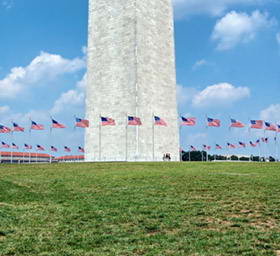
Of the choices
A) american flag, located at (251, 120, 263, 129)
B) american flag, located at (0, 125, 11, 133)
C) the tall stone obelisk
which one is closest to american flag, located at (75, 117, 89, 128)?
the tall stone obelisk

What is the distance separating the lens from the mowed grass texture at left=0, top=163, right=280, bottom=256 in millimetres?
8555

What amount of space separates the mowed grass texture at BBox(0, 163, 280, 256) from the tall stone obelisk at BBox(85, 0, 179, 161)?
32.9 meters

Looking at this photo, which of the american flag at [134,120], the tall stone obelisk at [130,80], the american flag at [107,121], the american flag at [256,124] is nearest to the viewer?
the american flag at [134,120]

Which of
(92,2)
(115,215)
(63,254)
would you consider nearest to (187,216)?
(115,215)

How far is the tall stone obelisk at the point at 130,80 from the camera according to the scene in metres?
51.0

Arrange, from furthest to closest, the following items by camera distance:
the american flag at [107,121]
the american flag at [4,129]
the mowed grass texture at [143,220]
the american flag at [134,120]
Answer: the american flag at [4,129]
the american flag at [107,121]
the american flag at [134,120]
the mowed grass texture at [143,220]

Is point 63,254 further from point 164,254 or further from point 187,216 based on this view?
point 187,216

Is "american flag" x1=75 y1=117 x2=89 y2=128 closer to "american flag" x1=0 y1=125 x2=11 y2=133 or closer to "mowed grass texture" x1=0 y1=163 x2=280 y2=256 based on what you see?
"american flag" x1=0 y1=125 x2=11 y2=133

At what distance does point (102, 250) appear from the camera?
8.41 m

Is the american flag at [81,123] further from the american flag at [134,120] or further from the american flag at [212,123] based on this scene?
the american flag at [212,123]

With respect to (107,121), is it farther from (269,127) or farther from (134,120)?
(269,127)

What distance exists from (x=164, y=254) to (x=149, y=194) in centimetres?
841

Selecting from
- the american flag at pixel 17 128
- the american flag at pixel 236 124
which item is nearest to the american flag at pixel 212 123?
the american flag at pixel 236 124

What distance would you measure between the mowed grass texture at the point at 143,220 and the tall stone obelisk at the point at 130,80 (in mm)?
32908
